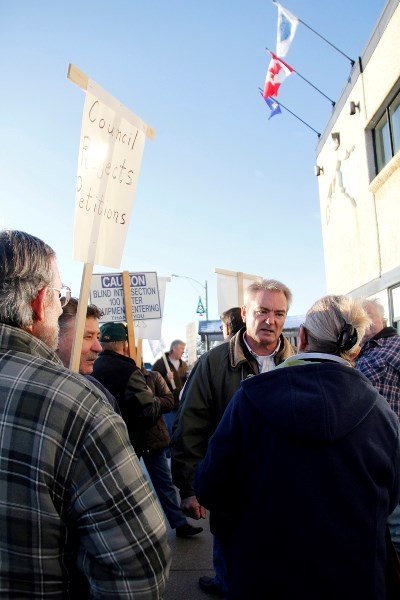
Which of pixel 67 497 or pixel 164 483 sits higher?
pixel 67 497

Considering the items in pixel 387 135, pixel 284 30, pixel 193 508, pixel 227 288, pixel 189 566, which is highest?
pixel 284 30

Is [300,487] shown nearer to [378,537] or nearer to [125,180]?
[378,537]

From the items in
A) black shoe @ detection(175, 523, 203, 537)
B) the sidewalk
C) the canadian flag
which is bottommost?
the sidewalk

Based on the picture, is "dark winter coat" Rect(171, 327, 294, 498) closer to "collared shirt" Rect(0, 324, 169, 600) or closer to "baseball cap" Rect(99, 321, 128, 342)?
"baseball cap" Rect(99, 321, 128, 342)

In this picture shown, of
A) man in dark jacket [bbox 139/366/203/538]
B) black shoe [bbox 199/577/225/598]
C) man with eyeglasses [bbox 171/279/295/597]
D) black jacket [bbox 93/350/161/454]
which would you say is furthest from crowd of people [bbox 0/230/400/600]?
man in dark jacket [bbox 139/366/203/538]

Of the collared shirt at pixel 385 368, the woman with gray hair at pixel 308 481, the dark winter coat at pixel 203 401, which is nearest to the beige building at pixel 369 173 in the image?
the collared shirt at pixel 385 368

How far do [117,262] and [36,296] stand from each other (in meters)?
2.14

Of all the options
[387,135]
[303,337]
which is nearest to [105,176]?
[303,337]

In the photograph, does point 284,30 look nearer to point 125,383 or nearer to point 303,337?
point 125,383

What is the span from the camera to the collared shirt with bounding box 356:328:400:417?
278cm

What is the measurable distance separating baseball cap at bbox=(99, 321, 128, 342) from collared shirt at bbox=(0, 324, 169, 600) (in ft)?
10.7

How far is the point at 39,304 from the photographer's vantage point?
153 centimetres

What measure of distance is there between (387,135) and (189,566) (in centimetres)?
782

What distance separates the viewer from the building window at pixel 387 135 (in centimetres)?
867
